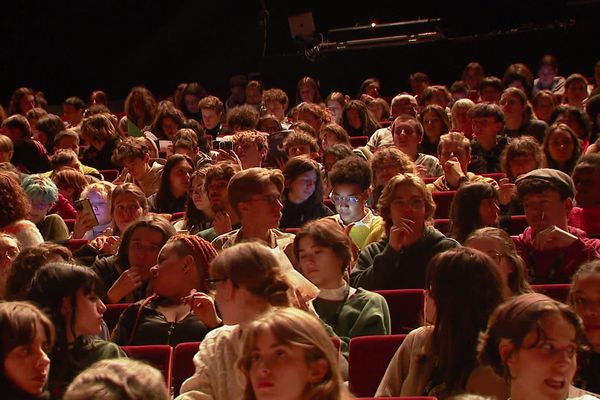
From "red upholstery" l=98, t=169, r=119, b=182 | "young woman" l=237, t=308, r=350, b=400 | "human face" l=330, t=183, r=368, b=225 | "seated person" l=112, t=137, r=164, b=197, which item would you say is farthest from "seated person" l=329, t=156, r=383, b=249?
"red upholstery" l=98, t=169, r=119, b=182

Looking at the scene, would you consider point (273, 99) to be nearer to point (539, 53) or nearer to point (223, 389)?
point (539, 53)

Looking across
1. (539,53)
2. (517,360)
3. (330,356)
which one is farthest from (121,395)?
(539,53)

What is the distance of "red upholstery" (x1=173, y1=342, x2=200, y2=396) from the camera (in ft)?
11.8

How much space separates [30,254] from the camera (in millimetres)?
3869

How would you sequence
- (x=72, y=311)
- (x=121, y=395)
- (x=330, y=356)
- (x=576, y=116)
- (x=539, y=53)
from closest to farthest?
(x=121, y=395), (x=330, y=356), (x=72, y=311), (x=576, y=116), (x=539, y=53)

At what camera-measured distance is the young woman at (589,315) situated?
330 cm

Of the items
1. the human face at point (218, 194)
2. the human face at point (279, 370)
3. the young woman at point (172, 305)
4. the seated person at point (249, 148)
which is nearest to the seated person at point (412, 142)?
the seated person at point (249, 148)

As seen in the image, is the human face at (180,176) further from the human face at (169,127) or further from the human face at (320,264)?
the human face at (169,127)

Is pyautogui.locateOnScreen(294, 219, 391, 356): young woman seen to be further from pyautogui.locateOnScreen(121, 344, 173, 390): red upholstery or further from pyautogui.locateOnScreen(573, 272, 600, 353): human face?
pyautogui.locateOnScreen(573, 272, 600, 353): human face

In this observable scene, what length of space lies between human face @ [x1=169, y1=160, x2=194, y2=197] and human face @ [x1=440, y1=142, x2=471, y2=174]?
1.46m

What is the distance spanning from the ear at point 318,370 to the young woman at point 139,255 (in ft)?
6.09

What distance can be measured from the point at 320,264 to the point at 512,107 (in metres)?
3.88

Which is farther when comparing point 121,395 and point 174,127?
point 174,127

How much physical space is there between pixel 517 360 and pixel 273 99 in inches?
259
